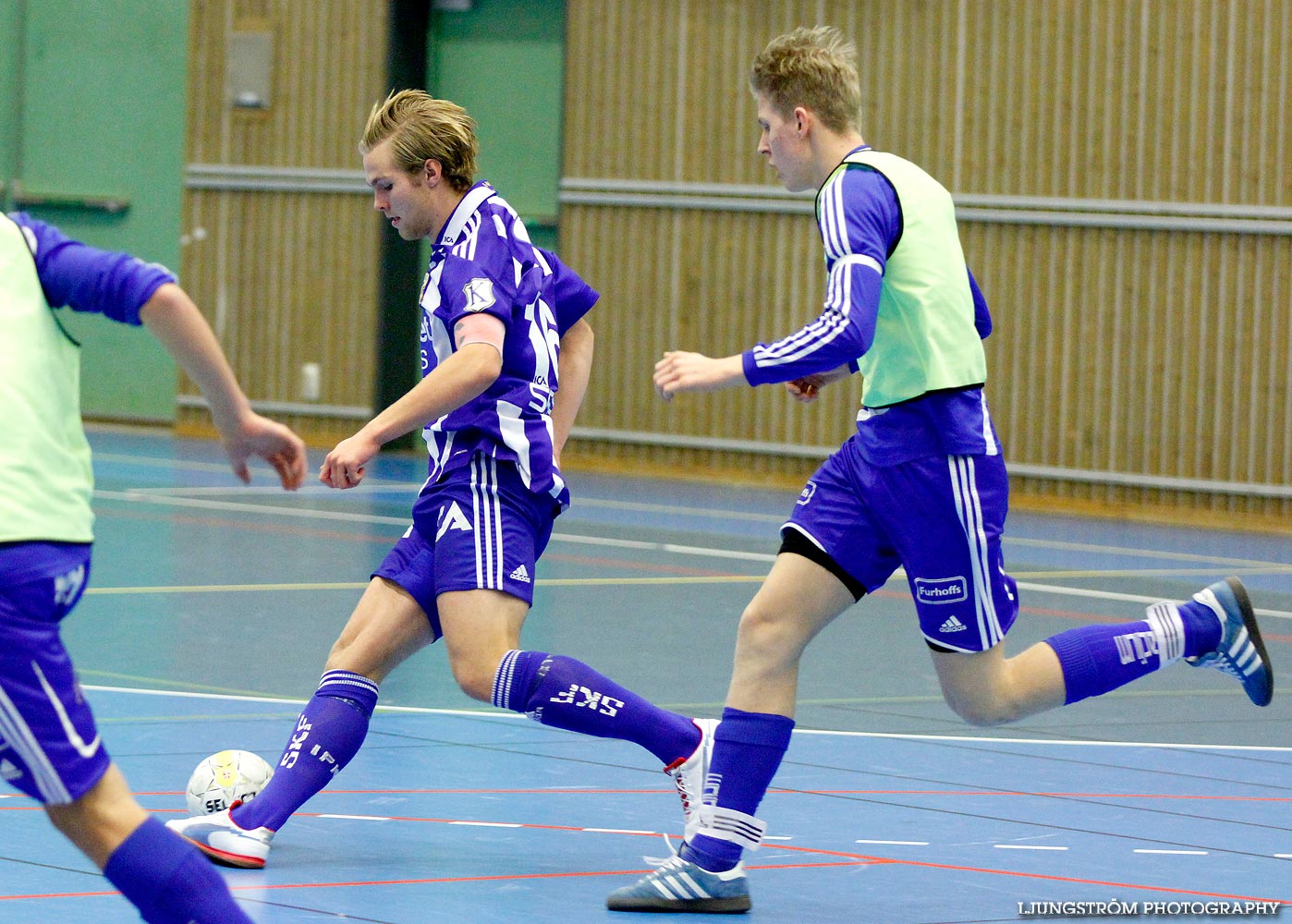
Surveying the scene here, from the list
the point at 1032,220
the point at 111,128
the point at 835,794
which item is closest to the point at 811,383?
the point at 835,794

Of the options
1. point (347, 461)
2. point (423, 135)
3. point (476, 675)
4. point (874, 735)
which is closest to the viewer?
point (347, 461)

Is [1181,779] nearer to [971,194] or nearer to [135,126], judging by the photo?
[971,194]

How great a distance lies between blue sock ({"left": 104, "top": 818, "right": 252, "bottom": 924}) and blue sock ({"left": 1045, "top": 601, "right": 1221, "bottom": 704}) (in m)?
2.28

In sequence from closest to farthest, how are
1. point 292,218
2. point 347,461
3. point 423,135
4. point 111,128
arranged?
point 347,461
point 423,135
point 292,218
point 111,128

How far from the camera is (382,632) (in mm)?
4660

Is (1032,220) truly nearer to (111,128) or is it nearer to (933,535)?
(111,128)

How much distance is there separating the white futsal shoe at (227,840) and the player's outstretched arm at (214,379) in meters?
1.43

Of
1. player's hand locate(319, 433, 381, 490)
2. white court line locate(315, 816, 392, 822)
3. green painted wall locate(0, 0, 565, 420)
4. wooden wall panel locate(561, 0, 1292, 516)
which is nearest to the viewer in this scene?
player's hand locate(319, 433, 381, 490)

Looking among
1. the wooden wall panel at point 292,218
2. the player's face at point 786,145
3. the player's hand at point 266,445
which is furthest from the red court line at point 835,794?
the wooden wall panel at point 292,218

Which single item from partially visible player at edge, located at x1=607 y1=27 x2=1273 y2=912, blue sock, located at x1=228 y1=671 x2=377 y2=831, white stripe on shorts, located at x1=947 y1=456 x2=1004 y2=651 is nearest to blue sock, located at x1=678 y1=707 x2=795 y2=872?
partially visible player at edge, located at x1=607 y1=27 x2=1273 y2=912

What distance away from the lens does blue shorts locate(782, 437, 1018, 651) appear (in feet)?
14.2

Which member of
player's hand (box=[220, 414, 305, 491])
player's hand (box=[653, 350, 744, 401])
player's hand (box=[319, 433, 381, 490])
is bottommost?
player's hand (box=[319, 433, 381, 490])

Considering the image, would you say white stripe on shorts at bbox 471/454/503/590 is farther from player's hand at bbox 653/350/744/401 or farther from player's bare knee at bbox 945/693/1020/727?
player's bare knee at bbox 945/693/1020/727

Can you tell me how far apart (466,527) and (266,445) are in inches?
54.8
